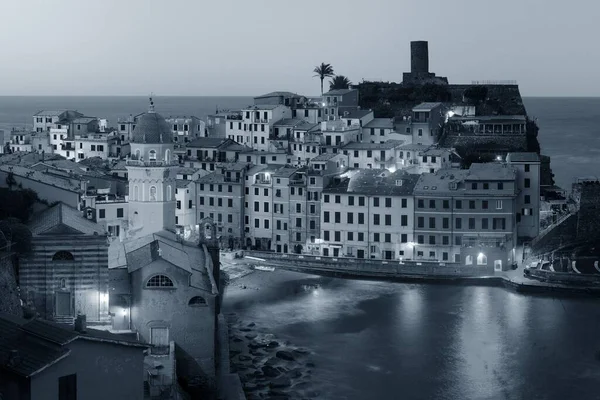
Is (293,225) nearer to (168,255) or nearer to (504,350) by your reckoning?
(504,350)

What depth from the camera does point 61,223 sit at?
70.3 feet

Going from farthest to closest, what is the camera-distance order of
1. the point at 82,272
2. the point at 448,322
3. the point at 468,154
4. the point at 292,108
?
1. the point at 292,108
2. the point at 468,154
3. the point at 448,322
4. the point at 82,272

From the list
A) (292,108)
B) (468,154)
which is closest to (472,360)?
(468,154)

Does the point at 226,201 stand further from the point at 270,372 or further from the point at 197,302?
the point at 197,302

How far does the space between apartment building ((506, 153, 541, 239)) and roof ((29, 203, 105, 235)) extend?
74.9ft

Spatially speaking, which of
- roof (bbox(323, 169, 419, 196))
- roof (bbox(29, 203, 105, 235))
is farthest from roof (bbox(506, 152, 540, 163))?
roof (bbox(29, 203, 105, 235))

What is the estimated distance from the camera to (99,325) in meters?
21.9

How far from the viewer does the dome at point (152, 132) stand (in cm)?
2962

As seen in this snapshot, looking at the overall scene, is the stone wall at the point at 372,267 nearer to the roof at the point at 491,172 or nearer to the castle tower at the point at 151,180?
the roof at the point at 491,172

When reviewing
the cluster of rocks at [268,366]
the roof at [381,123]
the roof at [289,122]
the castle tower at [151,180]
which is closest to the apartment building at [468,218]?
the roof at [381,123]

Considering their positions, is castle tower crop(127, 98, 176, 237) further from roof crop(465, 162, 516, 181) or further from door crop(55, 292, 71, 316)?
roof crop(465, 162, 516, 181)

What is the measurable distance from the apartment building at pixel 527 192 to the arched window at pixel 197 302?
22.6 m

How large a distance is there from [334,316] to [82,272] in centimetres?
1345

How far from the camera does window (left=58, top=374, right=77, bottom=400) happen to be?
12.9 meters
